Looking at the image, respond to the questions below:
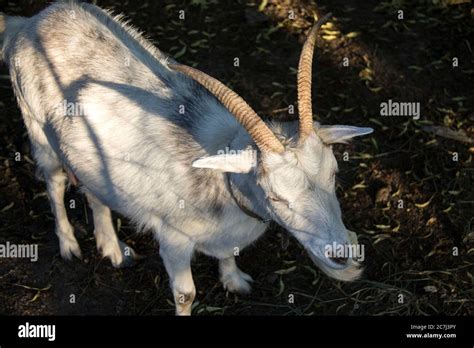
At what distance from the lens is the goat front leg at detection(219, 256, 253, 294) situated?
7.09 metres

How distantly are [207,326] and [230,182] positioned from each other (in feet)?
5.16

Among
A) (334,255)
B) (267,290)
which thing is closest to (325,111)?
(267,290)

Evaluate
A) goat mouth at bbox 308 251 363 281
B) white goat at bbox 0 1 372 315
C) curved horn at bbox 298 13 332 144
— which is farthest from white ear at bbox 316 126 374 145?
goat mouth at bbox 308 251 363 281

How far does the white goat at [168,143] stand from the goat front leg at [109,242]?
12.8 inches

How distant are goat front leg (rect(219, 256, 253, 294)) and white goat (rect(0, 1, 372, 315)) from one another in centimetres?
61

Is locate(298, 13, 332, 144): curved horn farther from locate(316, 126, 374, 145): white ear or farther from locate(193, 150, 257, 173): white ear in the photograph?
locate(193, 150, 257, 173): white ear

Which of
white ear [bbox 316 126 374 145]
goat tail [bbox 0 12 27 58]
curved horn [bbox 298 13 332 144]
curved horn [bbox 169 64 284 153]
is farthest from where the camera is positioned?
goat tail [bbox 0 12 27 58]

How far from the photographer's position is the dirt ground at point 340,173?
714 cm

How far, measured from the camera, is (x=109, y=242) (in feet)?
24.3

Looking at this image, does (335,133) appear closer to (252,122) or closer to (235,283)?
(252,122)

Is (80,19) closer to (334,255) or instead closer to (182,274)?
(182,274)

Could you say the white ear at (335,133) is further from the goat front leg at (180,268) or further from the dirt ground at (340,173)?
A: the dirt ground at (340,173)

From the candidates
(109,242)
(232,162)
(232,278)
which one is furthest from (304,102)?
(109,242)

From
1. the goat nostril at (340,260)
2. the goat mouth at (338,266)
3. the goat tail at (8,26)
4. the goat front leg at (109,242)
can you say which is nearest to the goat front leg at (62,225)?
the goat front leg at (109,242)
